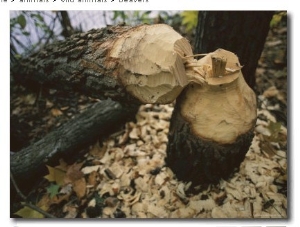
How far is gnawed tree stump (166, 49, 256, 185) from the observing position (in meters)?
0.86

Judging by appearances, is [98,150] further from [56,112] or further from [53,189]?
[56,112]

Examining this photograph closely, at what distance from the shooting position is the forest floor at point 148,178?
1.11 m

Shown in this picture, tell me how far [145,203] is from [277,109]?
Answer: 2.75 ft

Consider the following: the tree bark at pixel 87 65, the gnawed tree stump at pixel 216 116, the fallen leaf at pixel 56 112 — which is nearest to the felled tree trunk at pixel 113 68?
the tree bark at pixel 87 65

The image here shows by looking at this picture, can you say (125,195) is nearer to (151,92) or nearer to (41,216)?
(41,216)

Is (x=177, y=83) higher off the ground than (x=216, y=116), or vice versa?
(x=177, y=83)

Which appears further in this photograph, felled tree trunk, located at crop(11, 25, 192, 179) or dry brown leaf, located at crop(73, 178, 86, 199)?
dry brown leaf, located at crop(73, 178, 86, 199)

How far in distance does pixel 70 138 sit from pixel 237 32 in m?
0.88

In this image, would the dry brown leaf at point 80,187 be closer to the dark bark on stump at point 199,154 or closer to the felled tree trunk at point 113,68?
the felled tree trunk at point 113,68

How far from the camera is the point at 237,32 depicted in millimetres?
1147

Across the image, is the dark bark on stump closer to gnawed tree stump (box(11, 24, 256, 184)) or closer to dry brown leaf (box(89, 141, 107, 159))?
Result: gnawed tree stump (box(11, 24, 256, 184))

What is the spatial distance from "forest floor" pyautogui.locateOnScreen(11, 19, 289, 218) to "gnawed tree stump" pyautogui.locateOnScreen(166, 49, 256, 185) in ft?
0.64

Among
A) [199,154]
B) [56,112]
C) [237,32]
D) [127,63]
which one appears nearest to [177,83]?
[127,63]

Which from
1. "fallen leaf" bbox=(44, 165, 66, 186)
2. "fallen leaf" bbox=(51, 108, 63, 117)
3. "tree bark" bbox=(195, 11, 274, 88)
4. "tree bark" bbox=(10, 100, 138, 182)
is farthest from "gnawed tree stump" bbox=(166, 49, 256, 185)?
"fallen leaf" bbox=(51, 108, 63, 117)
